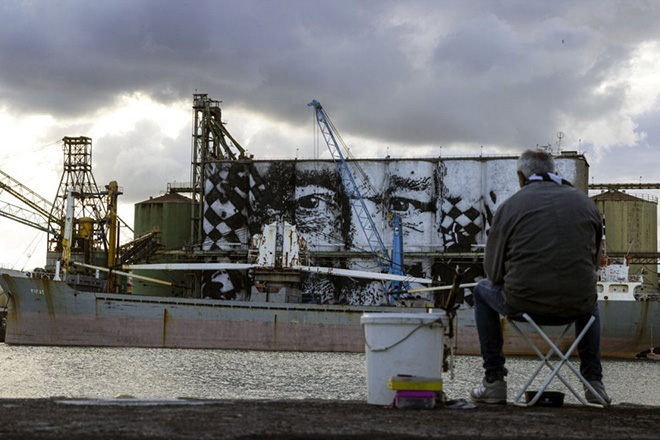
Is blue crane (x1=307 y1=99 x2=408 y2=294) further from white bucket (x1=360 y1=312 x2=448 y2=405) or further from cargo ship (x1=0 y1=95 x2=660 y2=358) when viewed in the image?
white bucket (x1=360 y1=312 x2=448 y2=405)

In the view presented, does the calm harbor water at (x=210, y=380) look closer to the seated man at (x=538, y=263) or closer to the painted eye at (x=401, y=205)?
the seated man at (x=538, y=263)

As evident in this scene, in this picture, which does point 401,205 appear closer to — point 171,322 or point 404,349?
point 171,322

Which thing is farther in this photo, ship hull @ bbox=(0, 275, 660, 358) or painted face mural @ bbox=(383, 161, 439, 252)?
painted face mural @ bbox=(383, 161, 439, 252)

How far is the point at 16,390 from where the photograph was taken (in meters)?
15.7

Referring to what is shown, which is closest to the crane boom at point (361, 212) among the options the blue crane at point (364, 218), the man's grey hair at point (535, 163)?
the blue crane at point (364, 218)

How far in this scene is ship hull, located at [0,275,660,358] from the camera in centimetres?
3941

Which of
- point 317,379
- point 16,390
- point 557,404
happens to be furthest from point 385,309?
point 557,404

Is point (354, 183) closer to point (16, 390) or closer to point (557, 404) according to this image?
point (16, 390)

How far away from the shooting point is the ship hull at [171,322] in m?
39.4

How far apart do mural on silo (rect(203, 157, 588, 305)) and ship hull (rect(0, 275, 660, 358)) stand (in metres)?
8.60

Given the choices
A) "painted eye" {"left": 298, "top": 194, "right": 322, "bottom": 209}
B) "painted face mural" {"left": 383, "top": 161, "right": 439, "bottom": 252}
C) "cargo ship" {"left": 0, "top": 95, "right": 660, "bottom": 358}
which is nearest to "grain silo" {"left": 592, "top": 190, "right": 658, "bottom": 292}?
"cargo ship" {"left": 0, "top": 95, "right": 660, "bottom": 358}

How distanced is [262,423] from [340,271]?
39692 millimetres

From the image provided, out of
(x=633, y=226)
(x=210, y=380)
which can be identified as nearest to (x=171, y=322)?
(x=210, y=380)

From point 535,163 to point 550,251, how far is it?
0.75 meters
